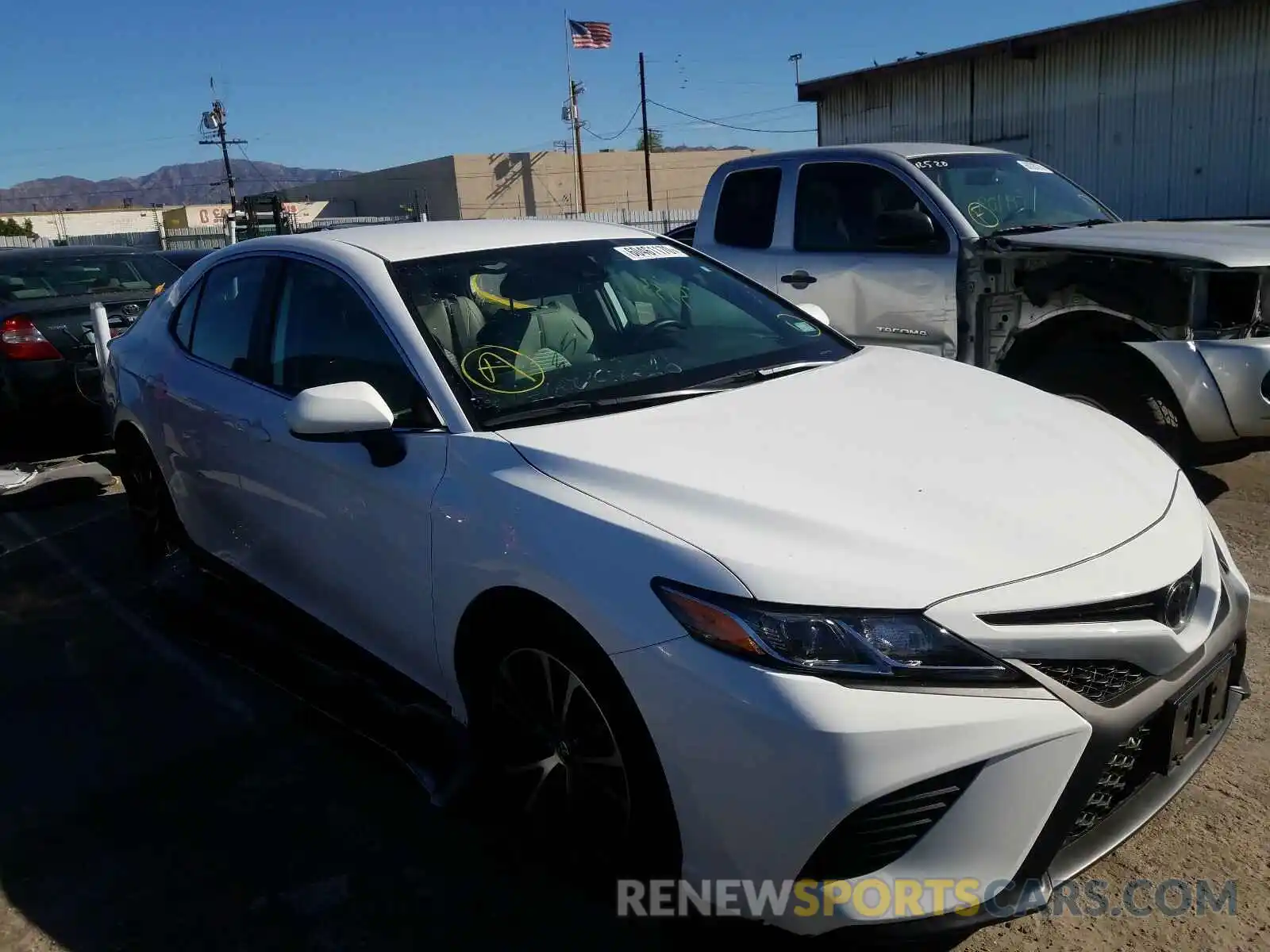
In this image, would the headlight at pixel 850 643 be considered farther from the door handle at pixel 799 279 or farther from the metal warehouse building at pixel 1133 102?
the metal warehouse building at pixel 1133 102

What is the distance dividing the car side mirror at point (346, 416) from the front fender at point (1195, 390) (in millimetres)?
3709

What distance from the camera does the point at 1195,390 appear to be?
4.78 meters

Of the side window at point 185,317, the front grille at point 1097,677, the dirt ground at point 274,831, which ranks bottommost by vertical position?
the dirt ground at point 274,831

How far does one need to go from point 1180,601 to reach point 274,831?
2.49 m

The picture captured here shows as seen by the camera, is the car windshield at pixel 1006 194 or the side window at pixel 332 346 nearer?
the side window at pixel 332 346

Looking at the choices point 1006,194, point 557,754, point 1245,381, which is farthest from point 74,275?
point 1245,381

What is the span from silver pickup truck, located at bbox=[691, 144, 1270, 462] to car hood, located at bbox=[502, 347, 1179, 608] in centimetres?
210

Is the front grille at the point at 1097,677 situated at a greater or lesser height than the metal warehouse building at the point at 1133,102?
lesser

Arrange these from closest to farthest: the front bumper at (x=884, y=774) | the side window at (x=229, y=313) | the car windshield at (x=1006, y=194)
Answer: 1. the front bumper at (x=884, y=774)
2. the side window at (x=229, y=313)
3. the car windshield at (x=1006, y=194)

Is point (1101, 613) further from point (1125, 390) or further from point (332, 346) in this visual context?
point (1125, 390)

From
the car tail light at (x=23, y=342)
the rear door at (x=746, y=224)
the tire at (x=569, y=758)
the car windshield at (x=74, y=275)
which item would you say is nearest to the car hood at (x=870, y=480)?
the tire at (x=569, y=758)

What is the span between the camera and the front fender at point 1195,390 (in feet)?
15.5

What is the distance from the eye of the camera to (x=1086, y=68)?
17.1m

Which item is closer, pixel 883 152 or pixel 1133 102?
pixel 883 152
